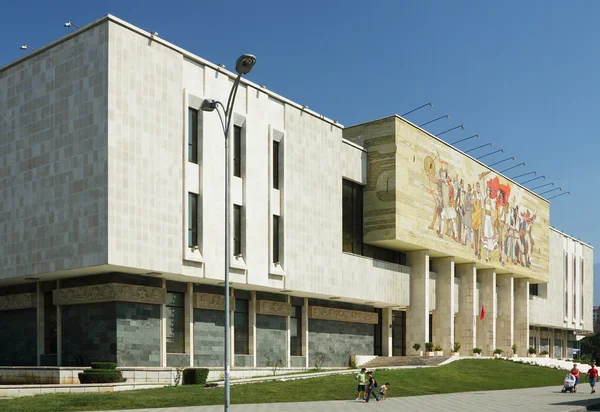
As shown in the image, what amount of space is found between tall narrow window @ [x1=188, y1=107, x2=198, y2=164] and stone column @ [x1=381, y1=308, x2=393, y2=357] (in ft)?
84.9

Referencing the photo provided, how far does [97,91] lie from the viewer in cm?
3659

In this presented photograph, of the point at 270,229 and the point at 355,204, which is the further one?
the point at 355,204

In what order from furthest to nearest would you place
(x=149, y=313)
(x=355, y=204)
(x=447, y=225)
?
(x=447, y=225) < (x=355, y=204) < (x=149, y=313)

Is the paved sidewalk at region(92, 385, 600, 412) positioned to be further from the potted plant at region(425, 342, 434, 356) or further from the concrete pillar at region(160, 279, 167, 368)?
the potted plant at region(425, 342, 434, 356)

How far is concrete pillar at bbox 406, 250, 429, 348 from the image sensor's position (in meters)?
59.7

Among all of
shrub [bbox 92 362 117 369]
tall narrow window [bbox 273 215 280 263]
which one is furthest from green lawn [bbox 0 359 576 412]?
tall narrow window [bbox 273 215 280 263]

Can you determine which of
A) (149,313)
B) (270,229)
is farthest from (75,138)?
(270,229)

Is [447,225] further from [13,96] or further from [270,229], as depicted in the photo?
[13,96]

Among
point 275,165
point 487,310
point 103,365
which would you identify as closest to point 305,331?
point 275,165

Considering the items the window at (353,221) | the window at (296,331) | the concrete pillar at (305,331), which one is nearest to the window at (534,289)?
the window at (353,221)

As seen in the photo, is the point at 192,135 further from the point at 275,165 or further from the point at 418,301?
the point at 418,301

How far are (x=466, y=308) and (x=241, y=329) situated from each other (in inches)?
1149

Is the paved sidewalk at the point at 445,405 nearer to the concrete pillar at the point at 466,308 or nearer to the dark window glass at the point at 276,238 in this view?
the dark window glass at the point at 276,238

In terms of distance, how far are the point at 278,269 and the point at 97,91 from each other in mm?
15646
